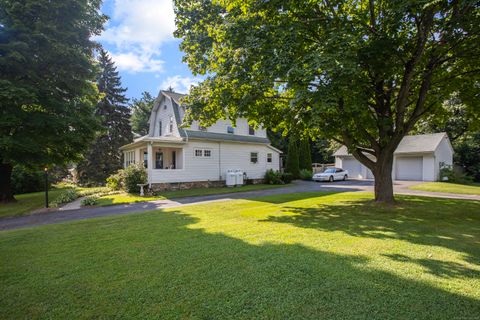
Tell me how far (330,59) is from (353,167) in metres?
25.2

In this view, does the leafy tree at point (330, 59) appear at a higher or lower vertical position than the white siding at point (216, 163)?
higher

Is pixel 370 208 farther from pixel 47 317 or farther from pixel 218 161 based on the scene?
pixel 218 161

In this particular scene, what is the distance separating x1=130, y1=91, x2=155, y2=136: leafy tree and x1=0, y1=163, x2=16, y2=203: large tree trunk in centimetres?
2383

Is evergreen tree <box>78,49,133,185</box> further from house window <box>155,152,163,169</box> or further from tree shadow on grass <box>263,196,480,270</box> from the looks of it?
tree shadow on grass <box>263,196,480,270</box>

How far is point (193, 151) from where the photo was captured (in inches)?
735

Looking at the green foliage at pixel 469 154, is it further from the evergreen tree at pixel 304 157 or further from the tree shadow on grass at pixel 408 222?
the tree shadow on grass at pixel 408 222

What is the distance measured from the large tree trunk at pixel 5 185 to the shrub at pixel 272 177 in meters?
17.2

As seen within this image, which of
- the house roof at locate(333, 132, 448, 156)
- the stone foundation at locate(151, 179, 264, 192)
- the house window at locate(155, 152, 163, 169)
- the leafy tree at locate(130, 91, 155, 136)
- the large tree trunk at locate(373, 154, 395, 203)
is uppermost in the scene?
the leafy tree at locate(130, 91, 155, 136)

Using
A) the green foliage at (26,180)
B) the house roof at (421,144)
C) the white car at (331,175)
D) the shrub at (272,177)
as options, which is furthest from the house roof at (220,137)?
the green foliage at (26,180)

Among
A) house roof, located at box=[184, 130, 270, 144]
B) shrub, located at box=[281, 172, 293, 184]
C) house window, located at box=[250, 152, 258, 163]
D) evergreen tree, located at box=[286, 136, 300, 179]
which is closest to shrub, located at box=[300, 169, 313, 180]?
evergreen tree, located at box=[286, 136, 300, 179]

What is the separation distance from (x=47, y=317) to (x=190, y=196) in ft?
38.4

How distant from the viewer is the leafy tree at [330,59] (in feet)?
21.3

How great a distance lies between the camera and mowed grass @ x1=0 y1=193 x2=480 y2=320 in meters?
2.82

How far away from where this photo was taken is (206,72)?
9.38 m
